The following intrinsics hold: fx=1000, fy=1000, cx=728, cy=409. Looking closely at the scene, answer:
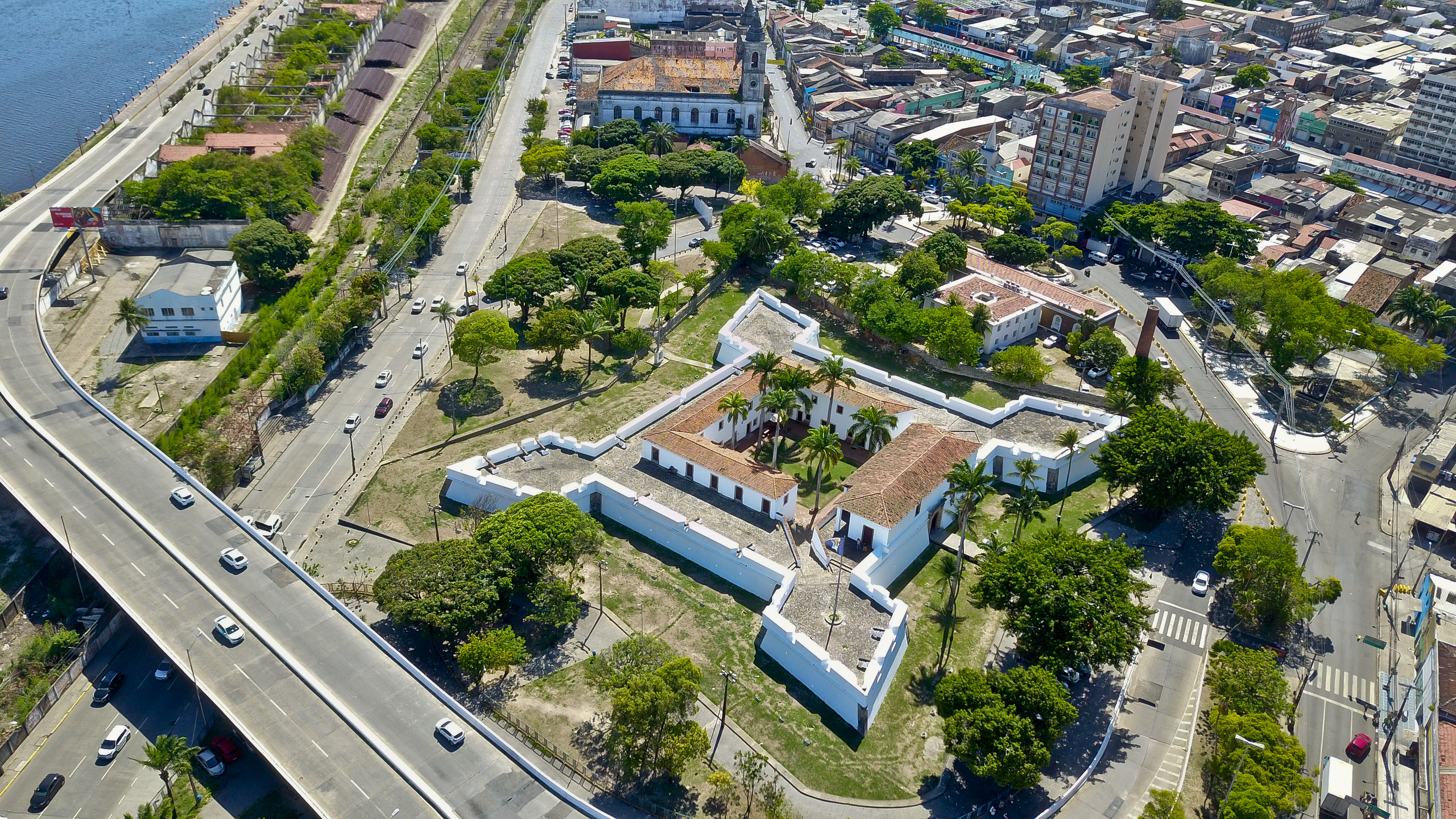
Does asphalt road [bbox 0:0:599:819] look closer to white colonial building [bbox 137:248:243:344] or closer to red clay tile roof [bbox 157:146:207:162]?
white colonial building [bbox 137:248:243:344]

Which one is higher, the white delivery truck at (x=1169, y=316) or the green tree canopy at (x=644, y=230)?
the green tree canopy at (x=644, y=230)

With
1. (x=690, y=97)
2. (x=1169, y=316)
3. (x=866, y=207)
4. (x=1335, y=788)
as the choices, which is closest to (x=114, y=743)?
(x=1335, y=788)

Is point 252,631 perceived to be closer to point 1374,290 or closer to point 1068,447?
point 1068,447

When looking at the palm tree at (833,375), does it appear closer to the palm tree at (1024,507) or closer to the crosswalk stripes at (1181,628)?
the palm tree at (1024,507)

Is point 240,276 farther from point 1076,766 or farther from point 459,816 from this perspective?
point 1076,766

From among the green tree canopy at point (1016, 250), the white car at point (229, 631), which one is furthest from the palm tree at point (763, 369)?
the green tree canopy at point (1016, 250)

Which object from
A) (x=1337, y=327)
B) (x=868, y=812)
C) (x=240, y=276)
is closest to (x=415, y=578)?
(x=868, y=812)
